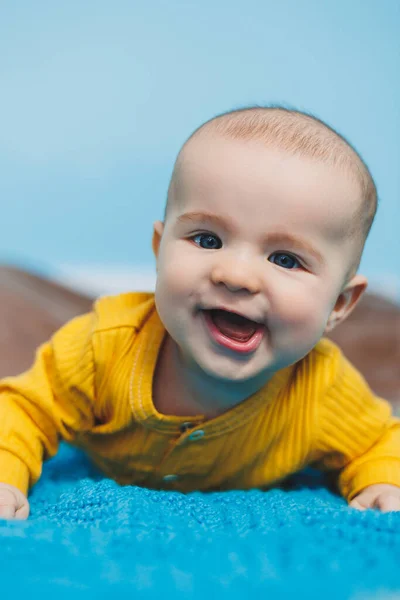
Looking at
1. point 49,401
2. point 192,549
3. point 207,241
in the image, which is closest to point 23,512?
point 49,401

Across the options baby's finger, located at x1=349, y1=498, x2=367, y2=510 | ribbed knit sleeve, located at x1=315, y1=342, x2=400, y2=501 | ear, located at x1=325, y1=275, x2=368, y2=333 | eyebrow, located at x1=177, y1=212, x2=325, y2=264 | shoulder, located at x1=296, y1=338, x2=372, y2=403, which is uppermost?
eyebrow, located at x1=177, y1=212, x2=325, y2=264

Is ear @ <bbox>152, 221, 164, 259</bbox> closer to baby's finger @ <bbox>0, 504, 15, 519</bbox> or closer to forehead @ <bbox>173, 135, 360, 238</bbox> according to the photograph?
forehead @ <bbox>173, 135, 360, 238</bbox>

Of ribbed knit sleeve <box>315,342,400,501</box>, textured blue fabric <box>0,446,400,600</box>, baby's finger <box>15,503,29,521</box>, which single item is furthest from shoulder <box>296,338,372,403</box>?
baby's finger <box>15,503,29,521</box>

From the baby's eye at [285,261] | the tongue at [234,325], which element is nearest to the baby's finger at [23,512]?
the tongue at [234,325]

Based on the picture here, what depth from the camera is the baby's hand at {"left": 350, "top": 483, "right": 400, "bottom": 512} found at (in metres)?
1.07

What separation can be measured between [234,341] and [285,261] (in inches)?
4.8

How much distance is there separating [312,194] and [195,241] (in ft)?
0.53

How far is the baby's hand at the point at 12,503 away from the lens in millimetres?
945

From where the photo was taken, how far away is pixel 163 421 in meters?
1.10

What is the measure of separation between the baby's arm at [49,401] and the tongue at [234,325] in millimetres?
248

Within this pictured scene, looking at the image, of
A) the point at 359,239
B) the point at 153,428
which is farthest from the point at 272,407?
the point at 359,239

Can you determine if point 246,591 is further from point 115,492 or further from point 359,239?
point 359,239

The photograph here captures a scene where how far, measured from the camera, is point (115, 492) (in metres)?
0.96

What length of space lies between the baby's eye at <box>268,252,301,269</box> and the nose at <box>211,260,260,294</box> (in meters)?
0.05
